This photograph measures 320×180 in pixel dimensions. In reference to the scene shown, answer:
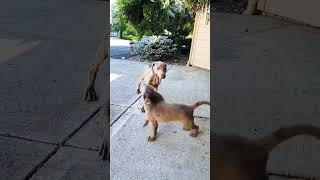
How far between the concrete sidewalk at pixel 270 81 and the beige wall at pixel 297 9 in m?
0.02

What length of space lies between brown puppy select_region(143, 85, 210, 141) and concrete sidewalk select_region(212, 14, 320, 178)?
275mm

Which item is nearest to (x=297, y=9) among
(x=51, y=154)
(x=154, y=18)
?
(x=154, y=18)

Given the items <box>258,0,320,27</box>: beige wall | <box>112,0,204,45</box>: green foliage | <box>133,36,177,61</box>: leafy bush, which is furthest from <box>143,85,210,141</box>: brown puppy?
<box>258,0,320,27</box>: beige wall

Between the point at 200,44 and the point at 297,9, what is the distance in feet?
1.27

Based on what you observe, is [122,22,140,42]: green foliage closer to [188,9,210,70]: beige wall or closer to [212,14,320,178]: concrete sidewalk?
[188,9,210,70]: beige wall

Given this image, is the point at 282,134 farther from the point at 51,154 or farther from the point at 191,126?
the point at 51,154

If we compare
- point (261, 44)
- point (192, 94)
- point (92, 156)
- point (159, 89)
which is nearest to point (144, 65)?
point (159, 89)

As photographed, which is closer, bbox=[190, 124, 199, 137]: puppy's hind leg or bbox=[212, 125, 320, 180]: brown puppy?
bbox=[212, 125, 320, 180]: brown puppy

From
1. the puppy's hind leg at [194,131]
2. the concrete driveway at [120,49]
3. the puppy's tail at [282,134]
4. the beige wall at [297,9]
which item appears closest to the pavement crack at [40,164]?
the concrete driveway at [120,49]

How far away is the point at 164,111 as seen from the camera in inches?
56.3

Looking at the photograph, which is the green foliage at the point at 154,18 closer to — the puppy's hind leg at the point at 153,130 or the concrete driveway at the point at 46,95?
the concrete driveway at the point at 46,95

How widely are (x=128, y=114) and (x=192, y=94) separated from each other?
0.95 feet

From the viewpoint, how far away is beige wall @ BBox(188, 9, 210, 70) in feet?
3.93

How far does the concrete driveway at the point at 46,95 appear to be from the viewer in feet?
3.77
